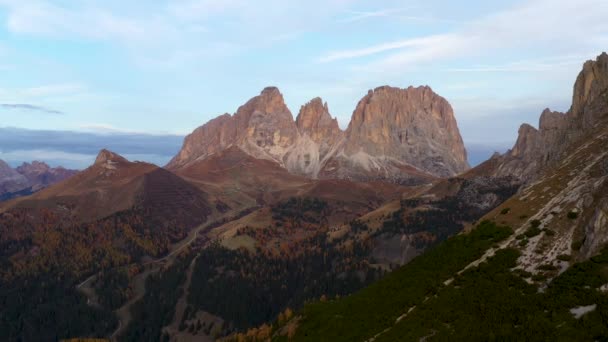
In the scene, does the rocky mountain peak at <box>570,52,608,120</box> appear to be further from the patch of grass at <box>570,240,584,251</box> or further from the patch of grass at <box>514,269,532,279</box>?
the patch of grass at <box>514,269,532,279</box>

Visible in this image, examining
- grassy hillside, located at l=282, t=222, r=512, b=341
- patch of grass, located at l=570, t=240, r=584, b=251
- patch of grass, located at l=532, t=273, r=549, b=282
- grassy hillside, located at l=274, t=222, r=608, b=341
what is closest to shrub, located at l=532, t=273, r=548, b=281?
patch of grass, located at l=532, t=273, r=549, b=282

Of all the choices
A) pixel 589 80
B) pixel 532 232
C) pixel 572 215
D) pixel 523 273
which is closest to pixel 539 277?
pixel 523 273

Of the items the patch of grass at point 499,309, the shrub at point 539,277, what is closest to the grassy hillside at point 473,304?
the patch of grass at point 499,309

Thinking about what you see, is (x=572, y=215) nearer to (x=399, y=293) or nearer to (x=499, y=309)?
(x=499, y=309)

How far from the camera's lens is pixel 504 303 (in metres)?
A: 56.6

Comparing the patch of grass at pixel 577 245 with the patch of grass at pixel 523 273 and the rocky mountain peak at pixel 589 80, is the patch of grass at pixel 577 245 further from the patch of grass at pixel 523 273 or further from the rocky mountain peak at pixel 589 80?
the rocky mountain peak at pixel 589 80

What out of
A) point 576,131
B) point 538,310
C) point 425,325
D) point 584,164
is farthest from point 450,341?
point 576,131

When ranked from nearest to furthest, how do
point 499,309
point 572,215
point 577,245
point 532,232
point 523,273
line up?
point 499,309, point 577,245, point 523,273, point 572,215, point 532,232

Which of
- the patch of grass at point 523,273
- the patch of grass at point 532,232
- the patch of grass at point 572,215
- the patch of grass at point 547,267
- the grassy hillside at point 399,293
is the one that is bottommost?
the grassy hillside at point 399,293

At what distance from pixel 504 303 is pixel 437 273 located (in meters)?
17.8

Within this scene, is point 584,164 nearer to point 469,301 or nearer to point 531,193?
point 531,193

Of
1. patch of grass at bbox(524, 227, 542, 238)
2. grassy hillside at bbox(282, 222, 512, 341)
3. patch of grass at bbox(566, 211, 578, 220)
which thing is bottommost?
grassy hillside at bbox(282, 222, 512, 341)

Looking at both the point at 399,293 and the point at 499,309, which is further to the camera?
the point at 399,293

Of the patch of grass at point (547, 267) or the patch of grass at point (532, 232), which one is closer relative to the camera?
the patch of grass at point (547, 267)
